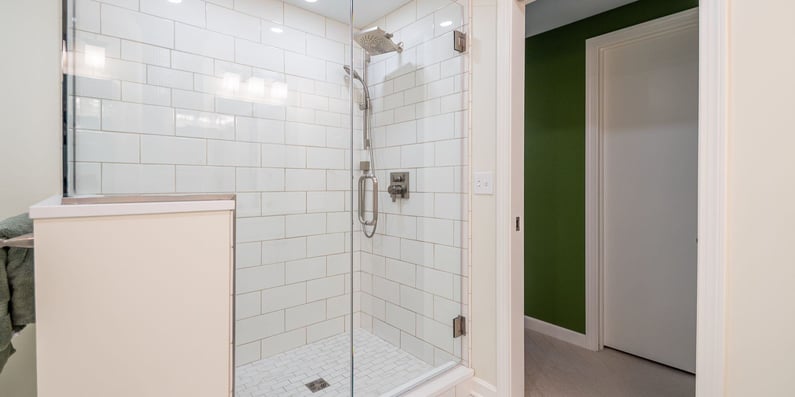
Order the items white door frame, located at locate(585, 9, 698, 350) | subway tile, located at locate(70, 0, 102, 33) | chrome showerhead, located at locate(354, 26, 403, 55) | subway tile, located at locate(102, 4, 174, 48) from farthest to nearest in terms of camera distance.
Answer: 1. white door frame, located at locate(585, 9, 698, 350)
2. chrome showerhead, located at locate(354, 26, 403, 55)
3. subway tile, located at locate(102, 4, 174, 48)
4. subway tile, located at locate(70, 0, 102, 33)

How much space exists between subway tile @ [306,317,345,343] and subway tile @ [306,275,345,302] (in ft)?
0.56

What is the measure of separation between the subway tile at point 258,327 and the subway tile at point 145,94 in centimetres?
125

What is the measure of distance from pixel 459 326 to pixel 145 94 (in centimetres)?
203

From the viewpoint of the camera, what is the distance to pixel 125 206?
2.35 feet

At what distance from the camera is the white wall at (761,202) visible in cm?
99

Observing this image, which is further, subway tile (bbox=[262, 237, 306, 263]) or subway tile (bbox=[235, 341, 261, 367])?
subway tile (bbox=[262, 237, 306, 263])

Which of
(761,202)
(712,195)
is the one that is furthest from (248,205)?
(761,202)

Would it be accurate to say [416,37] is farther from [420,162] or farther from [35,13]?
[35,13]

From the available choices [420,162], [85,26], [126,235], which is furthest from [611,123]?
[85,26]

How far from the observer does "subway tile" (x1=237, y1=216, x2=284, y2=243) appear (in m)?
1.92

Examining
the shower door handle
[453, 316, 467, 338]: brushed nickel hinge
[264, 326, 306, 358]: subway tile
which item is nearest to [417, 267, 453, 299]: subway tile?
[453, 316, 467, 338]: brushed nickel hinge

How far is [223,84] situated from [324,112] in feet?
2.01

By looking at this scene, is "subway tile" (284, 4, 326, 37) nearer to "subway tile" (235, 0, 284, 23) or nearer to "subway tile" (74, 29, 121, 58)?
"subway tile" (235, 0, 284, 23)

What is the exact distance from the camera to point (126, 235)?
725 mm
